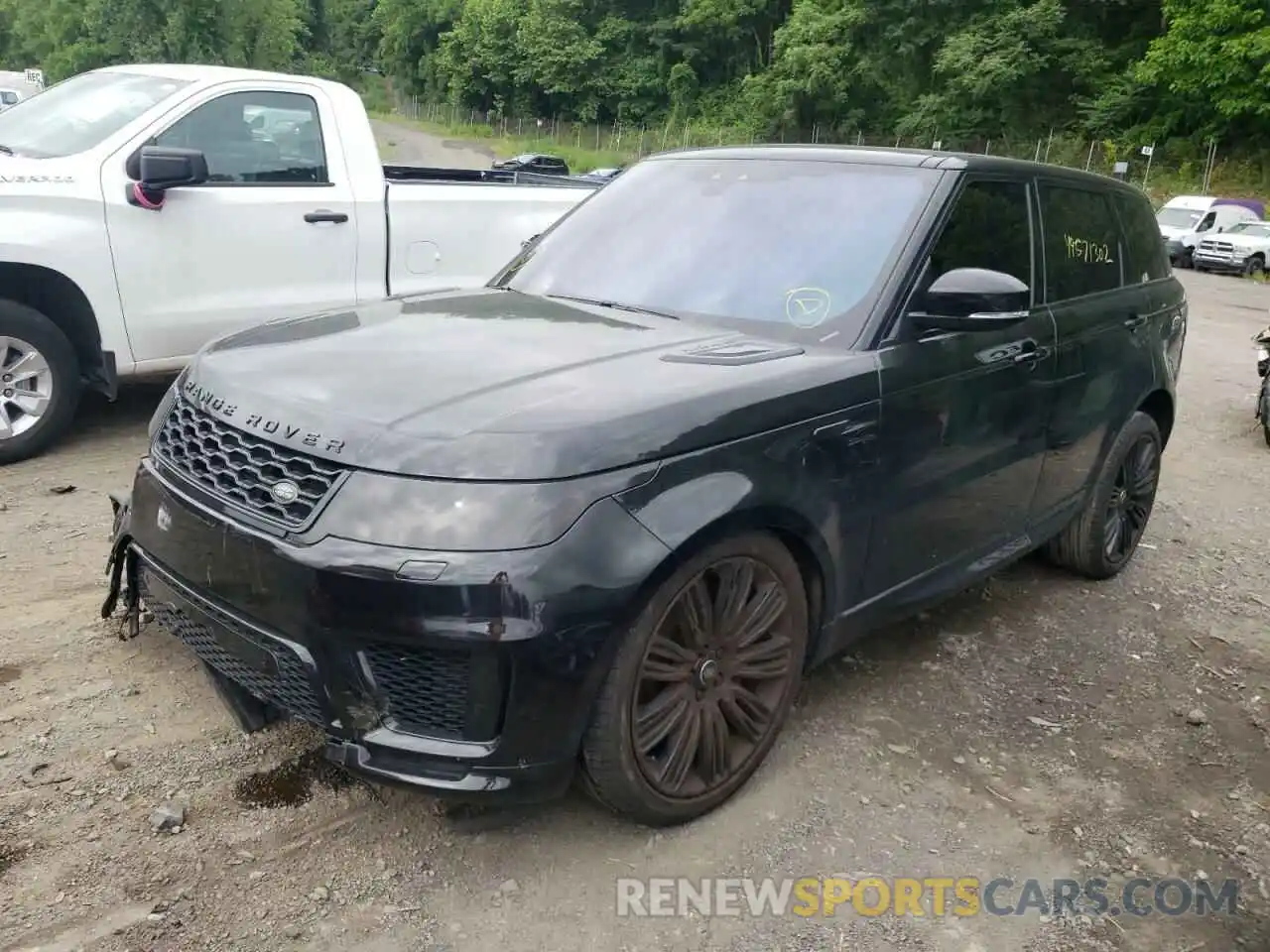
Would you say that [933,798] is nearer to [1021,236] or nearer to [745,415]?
[745,415]

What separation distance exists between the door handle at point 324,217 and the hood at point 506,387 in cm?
292

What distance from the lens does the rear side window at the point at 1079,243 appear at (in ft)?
13.7

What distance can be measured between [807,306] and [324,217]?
3.77 meters

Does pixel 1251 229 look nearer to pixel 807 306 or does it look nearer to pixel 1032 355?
pixel 1032 355

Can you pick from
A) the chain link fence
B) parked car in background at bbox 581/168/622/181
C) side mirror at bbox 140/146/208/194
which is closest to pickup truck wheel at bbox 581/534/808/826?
parked car in background at bbox 581/168/622/181

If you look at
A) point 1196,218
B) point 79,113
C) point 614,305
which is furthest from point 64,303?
point 1196,218

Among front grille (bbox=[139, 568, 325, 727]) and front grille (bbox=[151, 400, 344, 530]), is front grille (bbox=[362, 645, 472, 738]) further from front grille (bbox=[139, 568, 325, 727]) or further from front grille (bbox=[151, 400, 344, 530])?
front grille (bbox=[151, 400, 344, 530])

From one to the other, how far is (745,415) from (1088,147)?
45.0 m

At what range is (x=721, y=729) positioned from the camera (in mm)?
2988

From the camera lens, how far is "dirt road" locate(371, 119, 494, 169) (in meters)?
45.0

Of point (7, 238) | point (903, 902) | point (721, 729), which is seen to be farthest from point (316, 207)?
point (903, 902)

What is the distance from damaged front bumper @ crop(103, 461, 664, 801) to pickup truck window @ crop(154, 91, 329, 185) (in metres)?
3.84

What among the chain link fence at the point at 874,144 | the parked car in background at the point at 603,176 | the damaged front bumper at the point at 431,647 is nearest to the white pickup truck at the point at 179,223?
the parked car in background at the point at 603,176

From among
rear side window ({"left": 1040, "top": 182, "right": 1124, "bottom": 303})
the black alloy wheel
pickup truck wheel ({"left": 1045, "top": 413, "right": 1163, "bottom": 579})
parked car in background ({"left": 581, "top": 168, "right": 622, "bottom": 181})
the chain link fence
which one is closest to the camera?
rear side window ({"left": 1040, "top": 182, "right": 1124, "bottom": 303})
